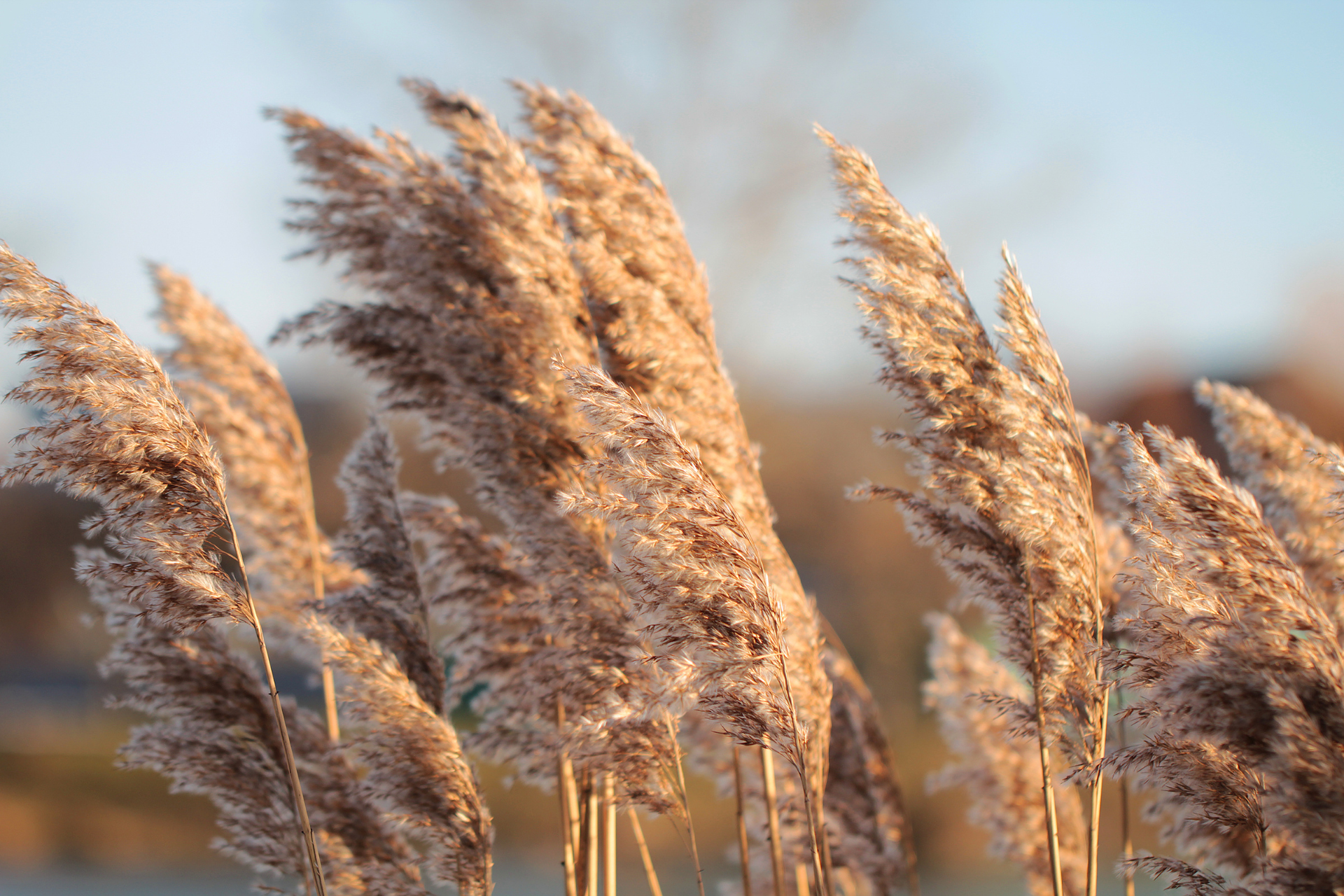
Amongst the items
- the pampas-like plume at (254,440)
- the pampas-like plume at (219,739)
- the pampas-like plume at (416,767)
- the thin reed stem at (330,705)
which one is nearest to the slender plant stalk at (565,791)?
the pampas-like plume at (416,767)

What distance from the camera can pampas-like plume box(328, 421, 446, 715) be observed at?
8.77 feet

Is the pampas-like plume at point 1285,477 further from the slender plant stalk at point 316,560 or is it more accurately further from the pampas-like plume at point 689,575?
the slender plant stalk at point 316,560

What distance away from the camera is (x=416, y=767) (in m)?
2.38

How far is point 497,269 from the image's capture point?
9.02 ft

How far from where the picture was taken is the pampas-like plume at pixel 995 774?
11.2 feet

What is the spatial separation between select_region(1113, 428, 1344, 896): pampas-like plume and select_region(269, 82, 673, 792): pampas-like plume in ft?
3.97

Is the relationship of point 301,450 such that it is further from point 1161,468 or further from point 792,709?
point 1161,468

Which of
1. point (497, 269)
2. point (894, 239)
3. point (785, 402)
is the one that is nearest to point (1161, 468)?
point (894, 239)

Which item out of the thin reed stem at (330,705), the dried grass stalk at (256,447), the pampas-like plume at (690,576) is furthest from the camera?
the dried grass stalk at (256,447)

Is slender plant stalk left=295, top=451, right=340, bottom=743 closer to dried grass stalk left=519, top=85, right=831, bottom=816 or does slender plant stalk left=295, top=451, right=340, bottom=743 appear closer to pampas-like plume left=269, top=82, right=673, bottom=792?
pampas-like plume left=269, top=82, right=673, bottom=792

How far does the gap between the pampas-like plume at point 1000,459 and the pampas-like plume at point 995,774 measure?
1124 millimetres

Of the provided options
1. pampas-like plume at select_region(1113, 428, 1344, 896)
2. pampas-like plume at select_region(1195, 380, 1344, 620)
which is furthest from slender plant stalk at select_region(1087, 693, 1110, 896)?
pampas-like plume at select_region(1195, 380, 1344, 620)

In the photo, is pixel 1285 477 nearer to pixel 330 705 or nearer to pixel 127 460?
pixel 127 460

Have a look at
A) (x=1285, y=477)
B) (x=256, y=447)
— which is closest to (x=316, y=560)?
(x=256, y=447)
